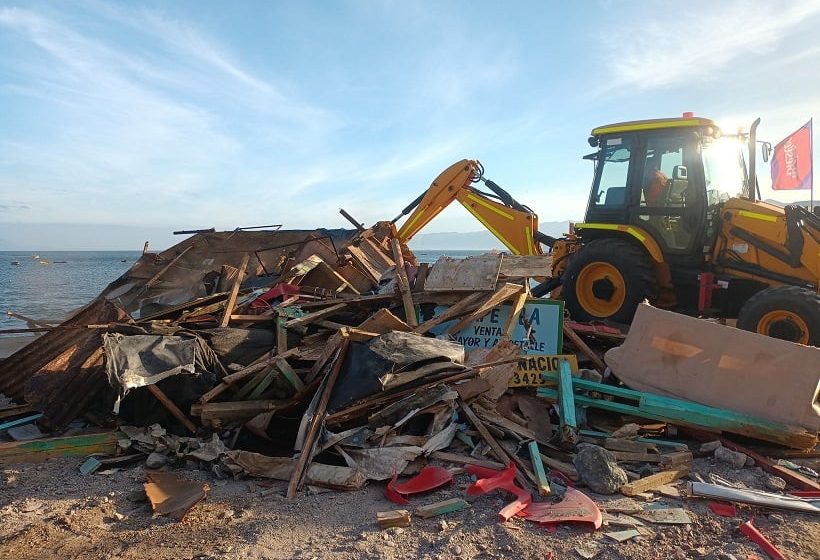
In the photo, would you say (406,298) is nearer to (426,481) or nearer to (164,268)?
(426,481)

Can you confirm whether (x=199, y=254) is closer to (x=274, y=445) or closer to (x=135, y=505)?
(x=274, y=445)

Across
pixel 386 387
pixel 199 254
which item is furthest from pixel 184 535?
pixel 199 254

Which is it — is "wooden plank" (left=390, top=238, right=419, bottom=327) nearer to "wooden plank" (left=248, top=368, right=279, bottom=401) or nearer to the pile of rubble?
the pile of rubble

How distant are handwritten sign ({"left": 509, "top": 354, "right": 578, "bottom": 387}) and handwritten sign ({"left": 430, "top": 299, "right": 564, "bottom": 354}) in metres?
0.53

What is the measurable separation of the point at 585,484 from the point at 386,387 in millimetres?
1777

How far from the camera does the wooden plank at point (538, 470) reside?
4.12 m

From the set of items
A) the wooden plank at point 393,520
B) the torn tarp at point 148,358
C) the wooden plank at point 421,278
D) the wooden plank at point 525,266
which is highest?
the wooden plank at point 525,266

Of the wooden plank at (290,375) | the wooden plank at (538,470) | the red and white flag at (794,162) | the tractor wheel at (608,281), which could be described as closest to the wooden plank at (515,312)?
the tractor wheel at (608,281)

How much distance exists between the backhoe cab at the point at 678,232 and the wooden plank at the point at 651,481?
3313mm

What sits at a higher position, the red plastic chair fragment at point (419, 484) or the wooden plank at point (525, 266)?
the wooden plank at point (525, 266)

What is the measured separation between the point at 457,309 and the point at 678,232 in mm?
3381

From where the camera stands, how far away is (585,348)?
678cm

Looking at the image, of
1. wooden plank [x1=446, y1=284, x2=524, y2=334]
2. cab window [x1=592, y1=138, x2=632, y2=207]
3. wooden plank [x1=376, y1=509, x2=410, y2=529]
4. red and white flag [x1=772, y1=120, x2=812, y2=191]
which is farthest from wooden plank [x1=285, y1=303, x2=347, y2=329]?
red and white flag [x1=772, y1=120, x2=812, y2=191]

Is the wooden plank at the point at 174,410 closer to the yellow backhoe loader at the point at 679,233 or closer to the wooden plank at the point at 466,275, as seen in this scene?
the wooden plank at the point at 466,275
